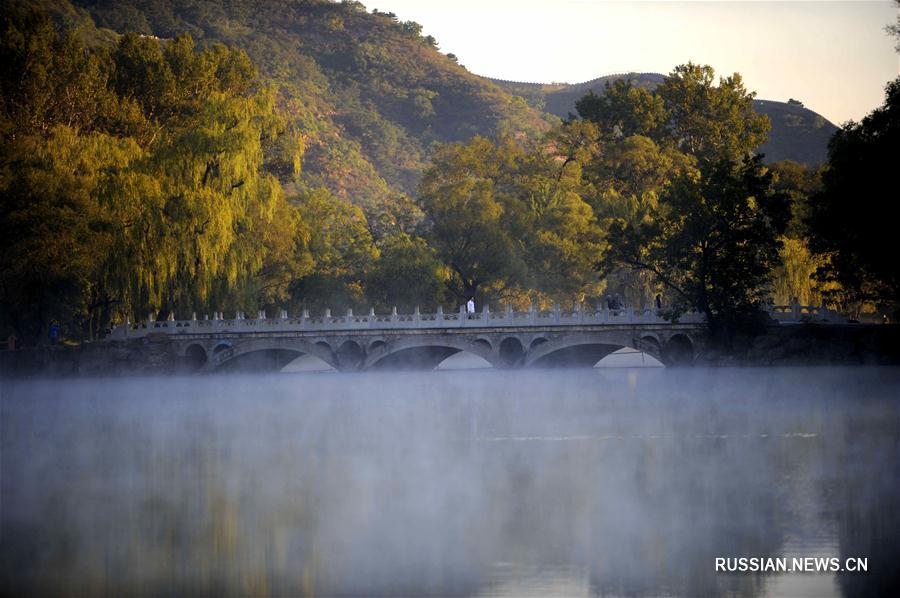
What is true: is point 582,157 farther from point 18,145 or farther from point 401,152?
point 401,152

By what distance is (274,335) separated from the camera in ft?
206

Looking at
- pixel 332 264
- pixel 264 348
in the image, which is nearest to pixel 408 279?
pixel 332 264

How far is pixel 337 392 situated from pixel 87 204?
1492 centimetres

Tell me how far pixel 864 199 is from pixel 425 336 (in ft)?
77.7

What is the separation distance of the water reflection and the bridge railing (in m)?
15.9

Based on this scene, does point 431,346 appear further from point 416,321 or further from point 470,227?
point 470,227

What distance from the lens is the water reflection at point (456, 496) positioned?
16.6m

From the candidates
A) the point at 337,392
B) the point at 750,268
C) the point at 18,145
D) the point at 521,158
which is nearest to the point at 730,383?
the point at 750,268

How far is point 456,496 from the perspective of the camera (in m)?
22.6

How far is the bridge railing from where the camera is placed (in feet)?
194

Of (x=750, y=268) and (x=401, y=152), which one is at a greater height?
(x=401, y=152)

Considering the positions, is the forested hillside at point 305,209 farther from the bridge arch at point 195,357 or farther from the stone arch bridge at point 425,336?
the bridge arch at point 195,357

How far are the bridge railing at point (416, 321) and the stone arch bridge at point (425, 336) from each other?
1.9 inches

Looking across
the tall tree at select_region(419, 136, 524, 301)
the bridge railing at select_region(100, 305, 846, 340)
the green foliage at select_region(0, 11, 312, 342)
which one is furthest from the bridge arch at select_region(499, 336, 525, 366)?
the green foliage at select_region(0, 11, 312, 342)
